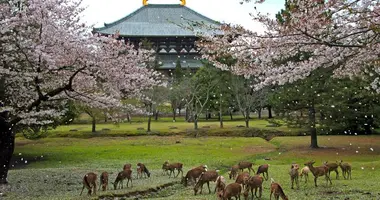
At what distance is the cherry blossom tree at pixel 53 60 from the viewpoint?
1171 centimetres

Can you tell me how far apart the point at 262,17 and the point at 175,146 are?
20.2 m

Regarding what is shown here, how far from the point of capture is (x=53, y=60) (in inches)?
451

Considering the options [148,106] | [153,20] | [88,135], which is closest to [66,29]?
[88,135]

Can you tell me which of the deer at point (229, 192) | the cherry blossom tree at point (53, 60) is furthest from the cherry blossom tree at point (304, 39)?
the cherry blossom tree at point (53, 60)

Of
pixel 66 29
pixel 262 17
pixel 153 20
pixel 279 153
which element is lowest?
pixel 279 153

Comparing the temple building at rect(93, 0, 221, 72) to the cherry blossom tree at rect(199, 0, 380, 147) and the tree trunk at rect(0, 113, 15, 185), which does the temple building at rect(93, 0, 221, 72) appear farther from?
the cherry blossom tree at rect(199, 0, 380, 147)

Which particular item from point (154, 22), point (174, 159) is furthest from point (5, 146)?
point (154, 22)

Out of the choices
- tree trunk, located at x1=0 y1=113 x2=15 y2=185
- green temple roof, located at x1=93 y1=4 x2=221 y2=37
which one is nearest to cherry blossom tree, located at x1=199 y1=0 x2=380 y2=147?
tree trunk, located at x1=0 y1=113 x2=15 y2=185

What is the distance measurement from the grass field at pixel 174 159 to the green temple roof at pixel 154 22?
25749 millimetres

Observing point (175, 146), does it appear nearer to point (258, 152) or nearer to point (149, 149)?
point (149, 149)

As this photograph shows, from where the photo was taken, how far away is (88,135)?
1330 inches

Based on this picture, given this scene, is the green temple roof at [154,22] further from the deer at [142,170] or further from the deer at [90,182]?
the deer at [90,182]

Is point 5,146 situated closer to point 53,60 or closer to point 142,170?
point 53,60

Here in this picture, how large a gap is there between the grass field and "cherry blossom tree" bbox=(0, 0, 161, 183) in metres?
2.68
